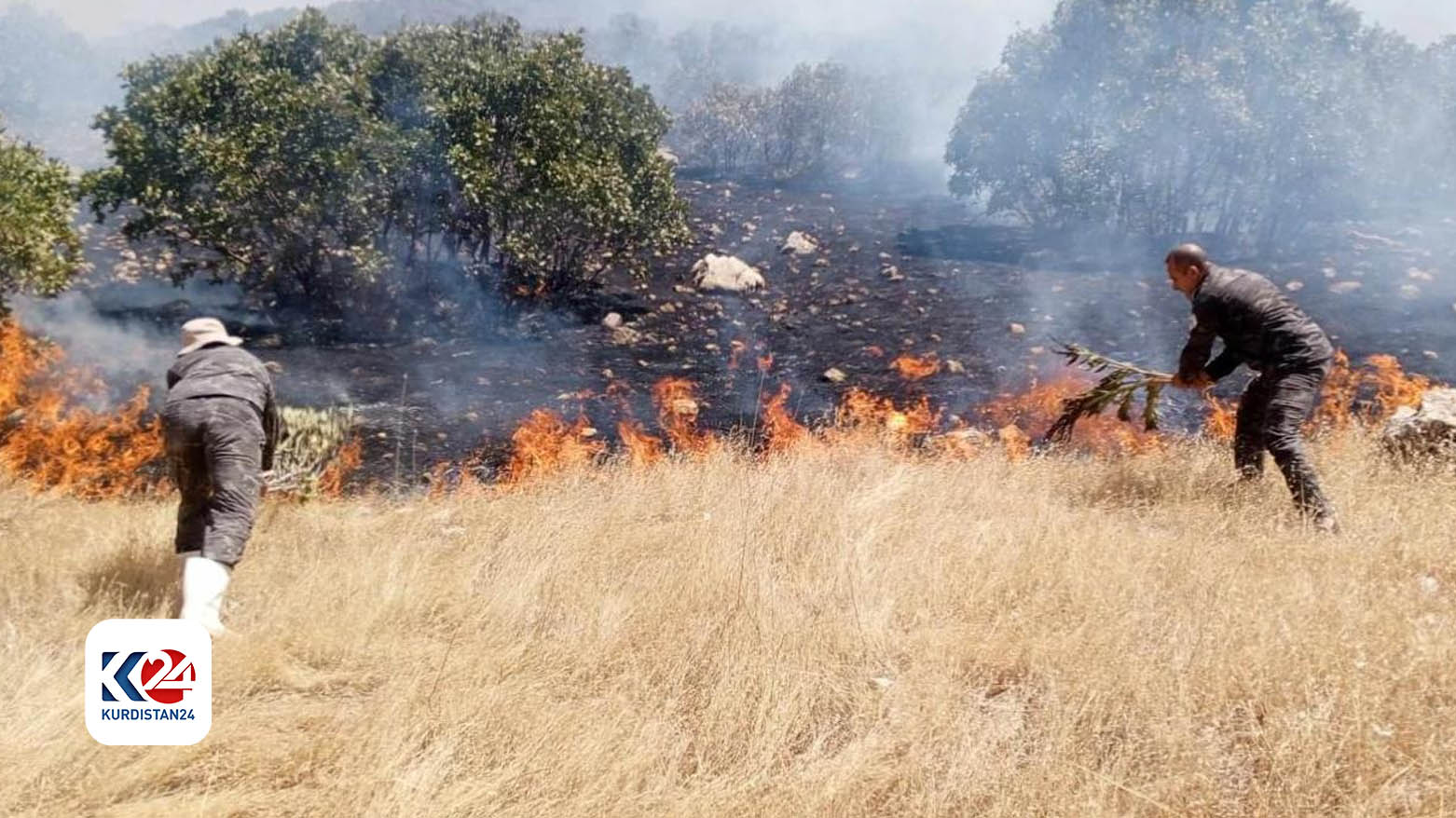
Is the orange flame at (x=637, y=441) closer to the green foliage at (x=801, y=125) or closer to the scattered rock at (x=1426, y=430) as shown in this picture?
the scattered rock at (x=1426, y=430)

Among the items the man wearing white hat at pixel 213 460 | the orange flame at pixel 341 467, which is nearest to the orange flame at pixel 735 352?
the orange flame at pixel 341 467

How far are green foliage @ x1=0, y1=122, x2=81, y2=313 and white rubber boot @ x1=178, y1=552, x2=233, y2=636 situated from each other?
6878 millimetres

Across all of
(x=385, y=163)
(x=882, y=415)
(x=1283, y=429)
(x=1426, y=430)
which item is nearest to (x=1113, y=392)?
(x=1283, y=429)

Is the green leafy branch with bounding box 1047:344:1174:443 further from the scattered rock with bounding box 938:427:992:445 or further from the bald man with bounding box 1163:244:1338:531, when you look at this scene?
the scattered rock with bounding box 938:427:992:445

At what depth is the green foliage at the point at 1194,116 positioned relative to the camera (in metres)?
17.2

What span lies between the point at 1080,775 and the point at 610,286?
15.2 m

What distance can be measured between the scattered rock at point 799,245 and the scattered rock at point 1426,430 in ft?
44.9

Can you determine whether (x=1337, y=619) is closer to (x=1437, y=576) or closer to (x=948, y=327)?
(x=1437, y=576)

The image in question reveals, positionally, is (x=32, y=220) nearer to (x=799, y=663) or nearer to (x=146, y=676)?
(x=146, y=676)

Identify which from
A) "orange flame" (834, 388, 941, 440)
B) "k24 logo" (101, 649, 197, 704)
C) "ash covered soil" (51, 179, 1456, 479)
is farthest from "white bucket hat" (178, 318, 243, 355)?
"orange flame" (834, 388, 941, 440)

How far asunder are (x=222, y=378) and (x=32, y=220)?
6665mm

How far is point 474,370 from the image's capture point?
1264 cm

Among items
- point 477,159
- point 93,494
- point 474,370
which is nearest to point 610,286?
point 477,159

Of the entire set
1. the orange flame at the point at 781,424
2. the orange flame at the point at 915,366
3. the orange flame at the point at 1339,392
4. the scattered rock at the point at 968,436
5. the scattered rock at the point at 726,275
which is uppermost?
the scattered rock at the point at 726,275
